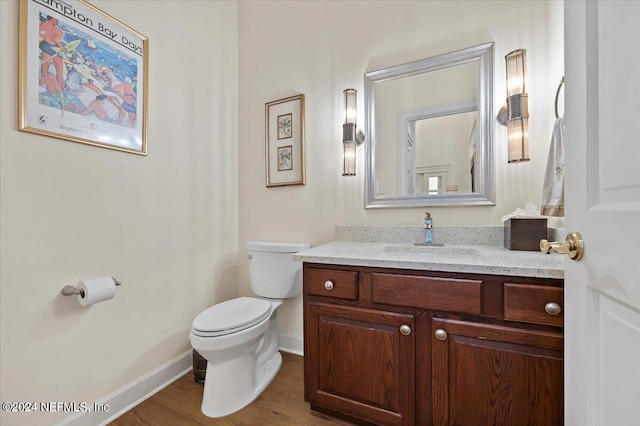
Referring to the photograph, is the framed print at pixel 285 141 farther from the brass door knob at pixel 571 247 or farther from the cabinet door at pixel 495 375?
the brass door knob at pixel 571 247

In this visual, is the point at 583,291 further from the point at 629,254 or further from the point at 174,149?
the point at 174,149

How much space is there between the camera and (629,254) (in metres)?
0.45

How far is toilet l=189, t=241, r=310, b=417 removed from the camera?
4.51 feet

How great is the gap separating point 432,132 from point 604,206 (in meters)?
1.23

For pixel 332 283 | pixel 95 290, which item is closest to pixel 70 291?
pixel 95 290

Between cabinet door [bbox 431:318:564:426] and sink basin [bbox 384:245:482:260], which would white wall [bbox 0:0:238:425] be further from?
cabinet door [bbox 431:318:564:426]

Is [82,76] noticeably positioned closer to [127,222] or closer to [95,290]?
[127,222]

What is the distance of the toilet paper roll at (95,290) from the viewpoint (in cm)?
121

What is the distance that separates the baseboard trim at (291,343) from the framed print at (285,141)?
116cm

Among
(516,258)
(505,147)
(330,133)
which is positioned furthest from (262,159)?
(516,258)

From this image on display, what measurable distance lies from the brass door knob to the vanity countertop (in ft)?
1.18

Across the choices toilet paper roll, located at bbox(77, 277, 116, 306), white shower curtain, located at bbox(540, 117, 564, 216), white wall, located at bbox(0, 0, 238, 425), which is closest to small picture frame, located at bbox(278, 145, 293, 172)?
white wall, located at bbox(0, 0, 238, 425)

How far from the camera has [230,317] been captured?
1497mm

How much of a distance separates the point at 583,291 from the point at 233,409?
1593mm
